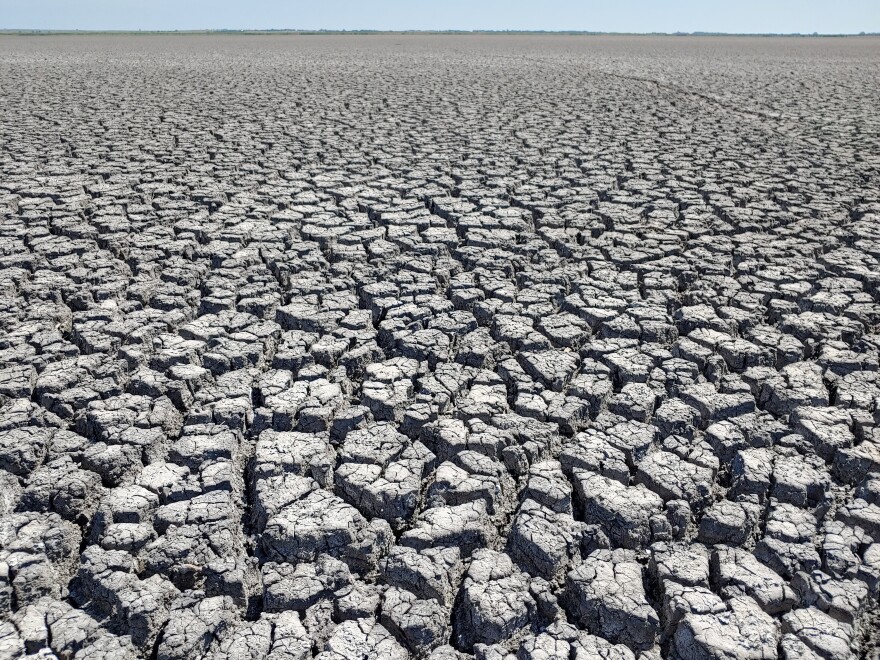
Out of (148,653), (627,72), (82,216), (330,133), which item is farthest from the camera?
(627,72)

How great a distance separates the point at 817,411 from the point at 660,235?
6.09 feet

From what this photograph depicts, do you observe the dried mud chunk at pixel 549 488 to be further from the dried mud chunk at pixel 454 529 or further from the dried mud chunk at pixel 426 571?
the dried mud chunk at pixel 426 571

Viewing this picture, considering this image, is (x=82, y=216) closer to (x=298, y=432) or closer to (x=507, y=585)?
(x=298, y=432)

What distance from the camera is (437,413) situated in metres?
2.24

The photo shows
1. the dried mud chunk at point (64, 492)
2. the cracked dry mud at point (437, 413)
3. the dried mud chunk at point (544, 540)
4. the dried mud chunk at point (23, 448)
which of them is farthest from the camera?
the dried mud chunk at point (23, 448)

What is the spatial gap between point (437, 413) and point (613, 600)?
878 mm

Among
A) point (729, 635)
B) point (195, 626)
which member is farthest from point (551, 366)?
point (195, 626)

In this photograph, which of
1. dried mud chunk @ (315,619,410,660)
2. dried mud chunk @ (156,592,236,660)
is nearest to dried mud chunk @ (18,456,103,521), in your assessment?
dried mud chunk @ (156,592,236,660)

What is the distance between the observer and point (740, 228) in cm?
404

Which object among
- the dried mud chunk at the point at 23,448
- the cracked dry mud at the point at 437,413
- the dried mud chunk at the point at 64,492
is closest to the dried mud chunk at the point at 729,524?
the cracked dry mud at the point at 437,413

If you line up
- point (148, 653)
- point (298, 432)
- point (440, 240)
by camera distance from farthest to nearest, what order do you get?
point (440, 240)
point (298, 432)
point (148, 653)

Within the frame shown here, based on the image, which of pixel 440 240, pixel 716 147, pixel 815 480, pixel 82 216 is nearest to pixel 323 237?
pixel 440 240

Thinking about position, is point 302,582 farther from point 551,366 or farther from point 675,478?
point 551,366

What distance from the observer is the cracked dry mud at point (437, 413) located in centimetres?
153
